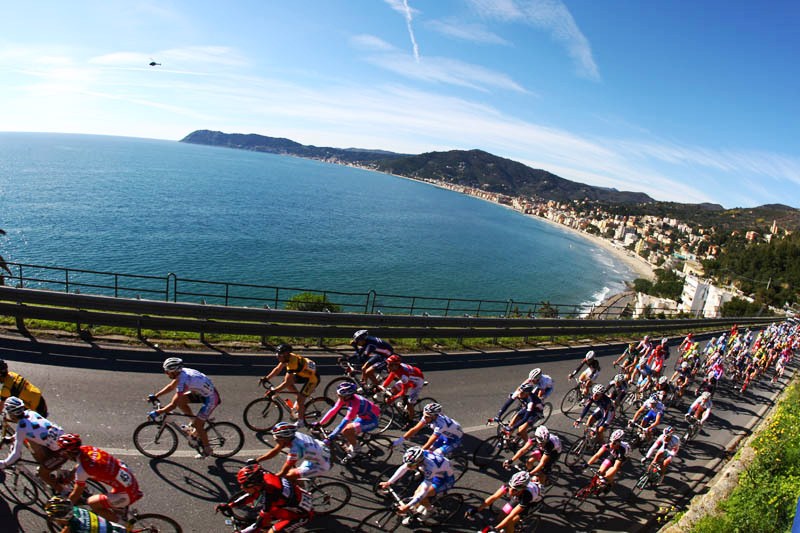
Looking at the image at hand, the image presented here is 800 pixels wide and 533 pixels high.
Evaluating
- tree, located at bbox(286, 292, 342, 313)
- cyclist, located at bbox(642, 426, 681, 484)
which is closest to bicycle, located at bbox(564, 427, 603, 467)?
cyclist, located at bbox(642, 426, 681, 484)

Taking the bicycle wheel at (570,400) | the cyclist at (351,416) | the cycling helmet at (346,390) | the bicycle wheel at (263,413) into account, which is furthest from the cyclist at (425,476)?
the bicycle wheel at (570,400)

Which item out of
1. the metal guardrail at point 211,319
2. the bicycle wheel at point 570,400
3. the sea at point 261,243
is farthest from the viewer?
the sea at point 261,243

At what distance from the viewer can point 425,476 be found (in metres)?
6.40

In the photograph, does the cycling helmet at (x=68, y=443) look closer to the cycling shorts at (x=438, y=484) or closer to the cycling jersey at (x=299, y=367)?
the cycling jersey at (x=299, y=367)

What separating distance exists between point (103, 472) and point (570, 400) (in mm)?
11979

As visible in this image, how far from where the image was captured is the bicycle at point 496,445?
9.05m

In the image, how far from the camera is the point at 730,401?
1689cm

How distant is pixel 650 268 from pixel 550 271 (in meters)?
67.1

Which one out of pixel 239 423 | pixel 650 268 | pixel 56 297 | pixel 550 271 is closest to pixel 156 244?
pixel 56 297

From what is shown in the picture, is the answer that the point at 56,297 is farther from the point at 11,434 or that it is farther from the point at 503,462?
the point at 503,462

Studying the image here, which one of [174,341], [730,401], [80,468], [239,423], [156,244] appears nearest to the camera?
[80,468]

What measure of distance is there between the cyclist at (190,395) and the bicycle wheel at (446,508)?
399cm

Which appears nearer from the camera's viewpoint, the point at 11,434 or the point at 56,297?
the point at 11,434

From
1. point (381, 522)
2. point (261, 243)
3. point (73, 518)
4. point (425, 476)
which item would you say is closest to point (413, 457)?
point (425, 476)
